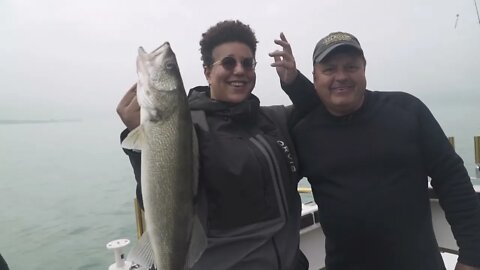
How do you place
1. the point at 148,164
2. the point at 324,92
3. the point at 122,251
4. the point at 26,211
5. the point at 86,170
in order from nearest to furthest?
the point at 148,164, the point at 324,92, the point at 122,251, the point at 26,211, the point at 86,170

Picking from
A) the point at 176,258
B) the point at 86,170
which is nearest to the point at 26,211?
the point at 86,170

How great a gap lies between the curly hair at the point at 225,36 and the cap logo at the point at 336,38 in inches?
19.6

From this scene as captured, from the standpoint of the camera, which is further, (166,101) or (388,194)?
(388,194)

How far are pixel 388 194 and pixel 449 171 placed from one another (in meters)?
0.39

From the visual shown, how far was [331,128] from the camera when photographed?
2639mm

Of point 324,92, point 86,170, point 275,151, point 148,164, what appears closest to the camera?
point 148,164

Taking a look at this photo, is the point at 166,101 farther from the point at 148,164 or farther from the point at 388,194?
the point at 388,194

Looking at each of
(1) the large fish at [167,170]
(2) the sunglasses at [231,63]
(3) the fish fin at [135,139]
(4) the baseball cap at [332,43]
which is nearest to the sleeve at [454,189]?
(4) the baseball cap at [332,43]

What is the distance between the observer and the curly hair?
249cm

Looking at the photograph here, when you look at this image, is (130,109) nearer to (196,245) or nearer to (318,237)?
(196,245)

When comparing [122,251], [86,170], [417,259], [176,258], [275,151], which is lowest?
[86,170]

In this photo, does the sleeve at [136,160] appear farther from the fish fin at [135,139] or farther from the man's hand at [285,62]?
Answer: the man's hand at [285,62]

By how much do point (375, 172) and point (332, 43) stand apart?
0.91 metres

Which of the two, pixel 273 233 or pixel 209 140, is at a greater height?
pixel 209 140
